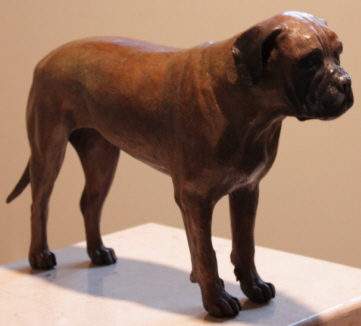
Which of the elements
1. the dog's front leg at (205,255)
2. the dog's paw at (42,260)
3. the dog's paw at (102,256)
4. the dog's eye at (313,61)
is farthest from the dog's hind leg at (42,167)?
the dog's eye at (313,61)

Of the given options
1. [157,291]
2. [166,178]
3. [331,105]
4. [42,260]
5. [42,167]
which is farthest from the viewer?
[166,178]

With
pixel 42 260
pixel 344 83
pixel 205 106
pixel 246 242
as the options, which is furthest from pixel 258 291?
pixel 42 260

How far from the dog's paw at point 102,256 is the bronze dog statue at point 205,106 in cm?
30

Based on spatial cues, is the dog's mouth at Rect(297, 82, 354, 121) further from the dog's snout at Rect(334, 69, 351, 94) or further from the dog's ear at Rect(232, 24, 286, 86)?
the dog's ear at Rect(232, 24, 286, 86)

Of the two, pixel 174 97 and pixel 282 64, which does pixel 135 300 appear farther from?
pixel 282 64

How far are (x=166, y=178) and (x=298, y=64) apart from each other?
6.55 ft

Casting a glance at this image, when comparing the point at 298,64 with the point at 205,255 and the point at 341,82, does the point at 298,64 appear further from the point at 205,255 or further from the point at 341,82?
the point at 205,255

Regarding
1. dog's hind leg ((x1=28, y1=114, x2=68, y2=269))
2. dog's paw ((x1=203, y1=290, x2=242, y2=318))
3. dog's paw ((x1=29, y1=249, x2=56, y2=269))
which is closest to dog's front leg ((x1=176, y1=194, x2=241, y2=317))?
dog's paw ((x1=203, y1=290, x2=242, y2=318))

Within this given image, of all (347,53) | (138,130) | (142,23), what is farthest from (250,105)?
(142,23)

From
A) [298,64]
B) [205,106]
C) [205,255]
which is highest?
[298,64]

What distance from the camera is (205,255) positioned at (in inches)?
65.6

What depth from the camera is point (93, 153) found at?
2.15 m

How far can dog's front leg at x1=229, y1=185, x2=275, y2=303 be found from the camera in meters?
1.77

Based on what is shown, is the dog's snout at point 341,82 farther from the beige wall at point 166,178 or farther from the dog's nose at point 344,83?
the beige wall at point 166,178
